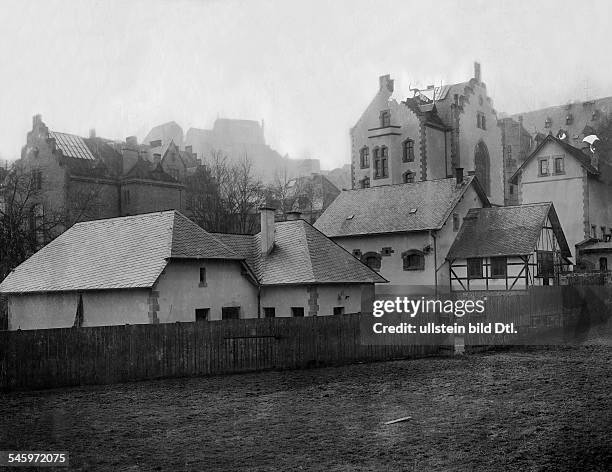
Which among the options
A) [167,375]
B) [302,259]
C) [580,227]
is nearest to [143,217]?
[302,259]

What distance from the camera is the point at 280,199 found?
7312cm

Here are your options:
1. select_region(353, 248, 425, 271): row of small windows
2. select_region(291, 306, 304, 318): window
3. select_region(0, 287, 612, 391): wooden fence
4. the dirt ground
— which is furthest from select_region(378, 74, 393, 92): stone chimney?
the dirt ground

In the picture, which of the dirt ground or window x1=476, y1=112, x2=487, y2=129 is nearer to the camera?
the dirt ground

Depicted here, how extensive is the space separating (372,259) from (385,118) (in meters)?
16.4

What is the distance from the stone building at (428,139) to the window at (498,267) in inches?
635

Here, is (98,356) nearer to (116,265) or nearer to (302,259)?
(116,265)

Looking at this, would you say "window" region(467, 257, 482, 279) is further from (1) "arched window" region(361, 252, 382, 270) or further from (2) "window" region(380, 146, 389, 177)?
(2) "window" region(380, 146, 389, 177)

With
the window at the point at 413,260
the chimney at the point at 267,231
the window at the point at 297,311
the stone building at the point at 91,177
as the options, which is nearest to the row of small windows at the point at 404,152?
the window at the point at 413,260

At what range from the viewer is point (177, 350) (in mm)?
23469

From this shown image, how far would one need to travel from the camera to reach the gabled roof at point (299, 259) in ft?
104

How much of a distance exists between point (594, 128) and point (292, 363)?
179ft

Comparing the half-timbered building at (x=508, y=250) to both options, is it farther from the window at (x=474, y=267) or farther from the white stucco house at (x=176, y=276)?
the white stucco house at (x=176, y=276)

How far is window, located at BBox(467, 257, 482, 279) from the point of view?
41.6 metres

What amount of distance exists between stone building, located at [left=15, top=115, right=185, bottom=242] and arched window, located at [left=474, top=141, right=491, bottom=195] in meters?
23.8
